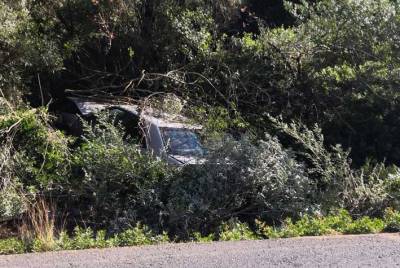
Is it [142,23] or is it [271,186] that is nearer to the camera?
[271,186]

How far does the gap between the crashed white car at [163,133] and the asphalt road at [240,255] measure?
2.63m

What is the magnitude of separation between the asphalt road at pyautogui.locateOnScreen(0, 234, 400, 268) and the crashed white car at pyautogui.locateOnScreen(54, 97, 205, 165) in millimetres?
2627

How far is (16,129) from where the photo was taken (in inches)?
418

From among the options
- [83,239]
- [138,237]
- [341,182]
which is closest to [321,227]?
[341,182]

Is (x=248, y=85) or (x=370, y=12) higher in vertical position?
(x=370, y=12)

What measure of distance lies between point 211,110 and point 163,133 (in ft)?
4.34

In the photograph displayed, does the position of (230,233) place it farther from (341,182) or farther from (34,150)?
(34,150)

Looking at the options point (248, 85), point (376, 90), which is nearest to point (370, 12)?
point (376, 90)

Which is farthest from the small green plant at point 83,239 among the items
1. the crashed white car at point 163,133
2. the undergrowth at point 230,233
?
the crashed white car at point 163,133

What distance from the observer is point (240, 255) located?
7.79m

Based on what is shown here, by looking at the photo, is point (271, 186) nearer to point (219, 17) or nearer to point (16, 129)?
point (16, 129)

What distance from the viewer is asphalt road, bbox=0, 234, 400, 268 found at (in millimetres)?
7387

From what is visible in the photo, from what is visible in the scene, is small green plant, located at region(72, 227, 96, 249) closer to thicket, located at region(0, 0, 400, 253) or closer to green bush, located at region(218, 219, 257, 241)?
thicket, located at region(0, 0, 400, 253)

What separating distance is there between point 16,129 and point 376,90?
654cm
